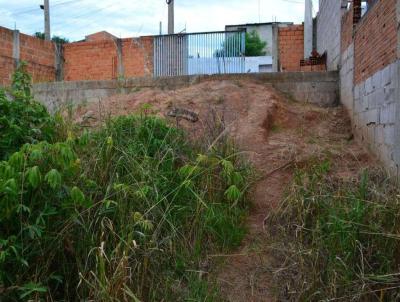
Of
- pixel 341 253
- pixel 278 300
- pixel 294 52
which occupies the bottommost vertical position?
pixel 278 300

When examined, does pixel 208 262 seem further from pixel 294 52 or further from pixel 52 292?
pixel 294 52

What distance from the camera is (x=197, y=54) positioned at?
39.5ft

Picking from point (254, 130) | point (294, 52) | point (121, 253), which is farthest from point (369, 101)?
point (294, 52)

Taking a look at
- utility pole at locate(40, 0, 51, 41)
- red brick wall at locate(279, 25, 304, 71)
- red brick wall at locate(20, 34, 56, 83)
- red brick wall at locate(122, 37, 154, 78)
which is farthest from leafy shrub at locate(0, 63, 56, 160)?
utility pole at locate(40, 0, 51, 41)

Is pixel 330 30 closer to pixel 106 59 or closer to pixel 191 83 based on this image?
pixel 191 83

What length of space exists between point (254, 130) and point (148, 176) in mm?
2582

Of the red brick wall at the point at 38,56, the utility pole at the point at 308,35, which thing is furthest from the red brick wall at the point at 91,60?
the utility pole at the point at 308,35

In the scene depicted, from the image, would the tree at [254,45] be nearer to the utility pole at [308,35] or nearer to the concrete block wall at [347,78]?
the utility pole at [308,35]

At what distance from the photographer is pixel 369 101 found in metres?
5.09

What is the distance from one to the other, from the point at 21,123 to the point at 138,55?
9082mm

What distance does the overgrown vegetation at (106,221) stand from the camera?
2.94 meters

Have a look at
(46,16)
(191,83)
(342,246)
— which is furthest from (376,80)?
(46,16)

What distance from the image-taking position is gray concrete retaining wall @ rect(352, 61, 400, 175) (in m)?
4.06

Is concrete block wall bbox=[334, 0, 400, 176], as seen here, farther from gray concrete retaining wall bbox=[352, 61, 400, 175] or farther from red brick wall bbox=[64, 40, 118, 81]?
red brick wall bbox=[64, 40, 118, 81]
